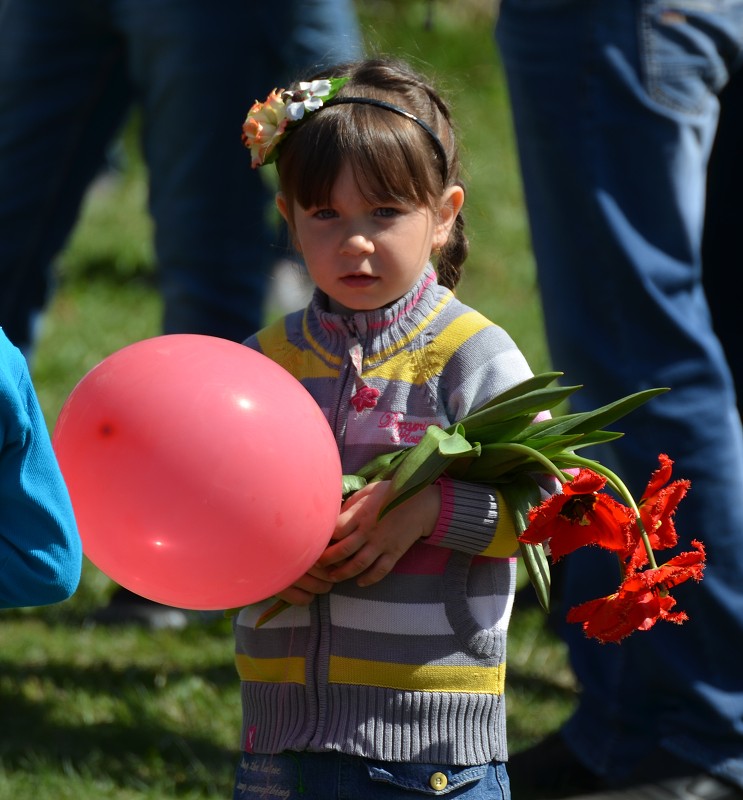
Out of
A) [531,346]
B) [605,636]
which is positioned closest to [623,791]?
[605,636]

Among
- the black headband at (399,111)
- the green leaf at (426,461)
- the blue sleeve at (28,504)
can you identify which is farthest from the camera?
the black headband at (399,111)

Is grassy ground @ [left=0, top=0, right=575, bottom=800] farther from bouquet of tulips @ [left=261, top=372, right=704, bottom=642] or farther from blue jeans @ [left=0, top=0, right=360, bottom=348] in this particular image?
bouquet of tulips @ [left=261, top=372, right=704, bottom=642]

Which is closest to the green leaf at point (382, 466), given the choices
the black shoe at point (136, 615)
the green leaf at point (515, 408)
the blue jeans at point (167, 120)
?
the green leaf at point (515, 408)

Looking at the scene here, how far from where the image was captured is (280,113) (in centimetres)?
225

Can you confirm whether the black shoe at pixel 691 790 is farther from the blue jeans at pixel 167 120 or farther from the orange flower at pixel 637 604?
the blue jeans at pixel 167 120

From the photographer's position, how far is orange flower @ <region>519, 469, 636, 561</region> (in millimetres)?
1921

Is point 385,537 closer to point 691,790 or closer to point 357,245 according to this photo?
point 357,245

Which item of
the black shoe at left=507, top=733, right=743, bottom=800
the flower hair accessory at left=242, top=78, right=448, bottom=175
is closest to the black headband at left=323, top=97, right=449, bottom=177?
the flower hair accessory at left=242, top=78, right=448, bottom=175

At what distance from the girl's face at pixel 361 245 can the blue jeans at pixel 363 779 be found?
0.74 metres

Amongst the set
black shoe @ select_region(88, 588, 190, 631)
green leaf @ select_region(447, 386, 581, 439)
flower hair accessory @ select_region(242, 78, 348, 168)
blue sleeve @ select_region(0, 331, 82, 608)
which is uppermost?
flower hair accessory @ select_region(242, 78, 348, 168)

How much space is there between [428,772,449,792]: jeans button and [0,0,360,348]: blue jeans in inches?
74.0

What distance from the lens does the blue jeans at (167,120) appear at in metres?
3.59

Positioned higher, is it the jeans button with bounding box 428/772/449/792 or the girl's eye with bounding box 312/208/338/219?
the girl's eye with bounding box 312/208/338/219

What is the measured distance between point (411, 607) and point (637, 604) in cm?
41
